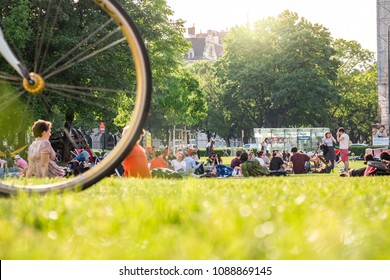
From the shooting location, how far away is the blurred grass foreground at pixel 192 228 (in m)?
2.19

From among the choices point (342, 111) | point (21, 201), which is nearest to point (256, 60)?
point (342, 111)

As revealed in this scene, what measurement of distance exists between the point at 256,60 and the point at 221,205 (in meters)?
68.6

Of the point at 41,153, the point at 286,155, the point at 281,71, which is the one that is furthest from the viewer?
the point at 281,71

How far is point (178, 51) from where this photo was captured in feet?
156

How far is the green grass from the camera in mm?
2189

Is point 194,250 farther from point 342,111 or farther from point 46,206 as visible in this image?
point 342,111

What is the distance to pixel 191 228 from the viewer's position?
2826 millimetres

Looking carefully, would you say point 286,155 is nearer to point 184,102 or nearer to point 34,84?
point 184,102

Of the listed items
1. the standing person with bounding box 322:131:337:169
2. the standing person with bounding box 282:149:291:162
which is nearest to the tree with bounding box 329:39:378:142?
the standing person with bounding box 282:149:291:162

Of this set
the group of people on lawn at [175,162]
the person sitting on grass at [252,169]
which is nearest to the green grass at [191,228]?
the group of people on lawn at [175,162]

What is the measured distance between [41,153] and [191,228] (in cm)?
771

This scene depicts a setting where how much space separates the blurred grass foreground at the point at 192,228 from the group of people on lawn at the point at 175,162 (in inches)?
47.1

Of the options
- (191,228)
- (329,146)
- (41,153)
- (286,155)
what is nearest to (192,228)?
(191,228)

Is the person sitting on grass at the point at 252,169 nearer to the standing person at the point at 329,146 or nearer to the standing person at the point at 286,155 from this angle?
the standing person at the point at 329,146
